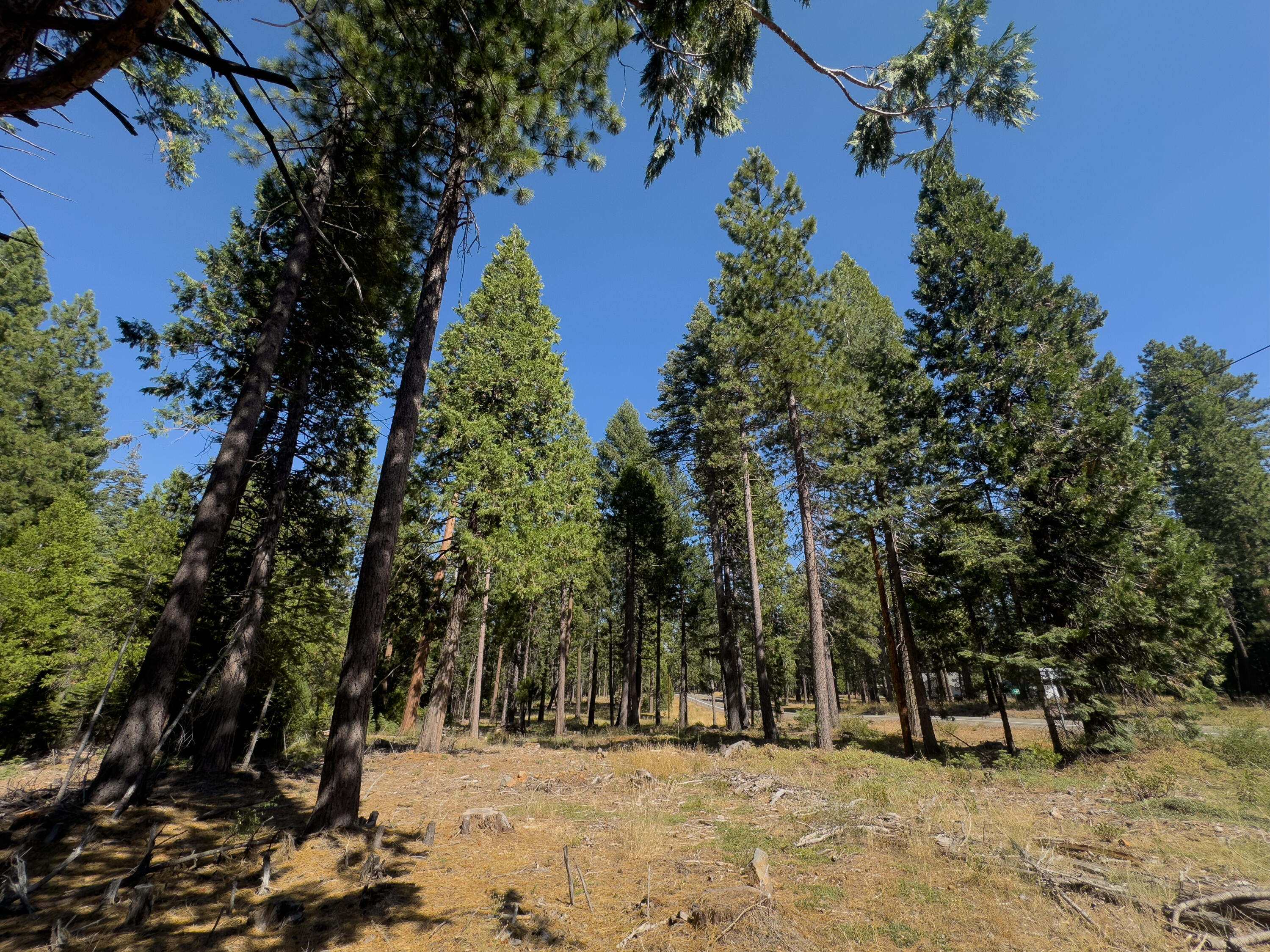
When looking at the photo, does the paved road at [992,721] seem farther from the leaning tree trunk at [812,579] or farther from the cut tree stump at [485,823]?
the cut tree stump at [485,823]

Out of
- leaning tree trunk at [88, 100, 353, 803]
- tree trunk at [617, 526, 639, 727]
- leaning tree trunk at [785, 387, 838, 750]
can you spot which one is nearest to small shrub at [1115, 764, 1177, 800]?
leaning tree trunk at [785, 387, 838, 750]

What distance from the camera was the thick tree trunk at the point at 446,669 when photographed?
13.1 metres

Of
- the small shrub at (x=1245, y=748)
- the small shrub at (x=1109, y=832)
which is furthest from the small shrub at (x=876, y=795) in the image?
the small shrub at (x=1245, y=748)

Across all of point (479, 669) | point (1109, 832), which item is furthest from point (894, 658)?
point (479, 669)

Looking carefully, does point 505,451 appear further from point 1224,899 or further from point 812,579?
point 1224,899

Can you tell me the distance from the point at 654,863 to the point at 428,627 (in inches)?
454

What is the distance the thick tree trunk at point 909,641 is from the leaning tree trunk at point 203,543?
15954 mm

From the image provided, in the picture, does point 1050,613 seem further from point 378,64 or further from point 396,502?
point 378,64

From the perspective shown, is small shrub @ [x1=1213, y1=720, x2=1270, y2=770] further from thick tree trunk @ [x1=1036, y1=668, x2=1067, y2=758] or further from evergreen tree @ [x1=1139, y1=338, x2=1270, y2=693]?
evergreen tree @ [x1=1139, y1=338, x2=1270, y2=693]

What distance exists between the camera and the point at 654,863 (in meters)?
5.53

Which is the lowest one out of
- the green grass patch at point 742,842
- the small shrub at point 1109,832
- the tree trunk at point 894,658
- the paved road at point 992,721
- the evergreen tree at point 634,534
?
the paved road at point 992,721

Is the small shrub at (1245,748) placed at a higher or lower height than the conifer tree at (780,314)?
lower

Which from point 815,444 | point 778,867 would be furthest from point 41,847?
point 815,444

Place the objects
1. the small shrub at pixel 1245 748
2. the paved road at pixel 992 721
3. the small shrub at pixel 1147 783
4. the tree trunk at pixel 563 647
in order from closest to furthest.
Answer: the small shrub at pixel 1147 783 < the small shrub at pixel 1245 748 < the paved road at pixel 992 721 < the tree trunk at pixel 563 647
